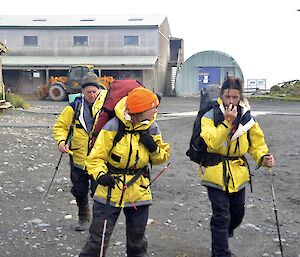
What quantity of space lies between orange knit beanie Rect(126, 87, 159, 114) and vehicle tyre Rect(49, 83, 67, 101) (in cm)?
3298

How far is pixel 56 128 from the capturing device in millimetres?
6238

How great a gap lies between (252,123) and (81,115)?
2174mm

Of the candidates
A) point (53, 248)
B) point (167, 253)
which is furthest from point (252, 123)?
point (53, 248)

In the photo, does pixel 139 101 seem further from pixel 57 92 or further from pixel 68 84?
pixel 57 92

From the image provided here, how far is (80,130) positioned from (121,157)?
191cm

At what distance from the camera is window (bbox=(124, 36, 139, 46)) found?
154 feet

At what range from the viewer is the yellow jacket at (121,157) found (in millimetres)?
4473

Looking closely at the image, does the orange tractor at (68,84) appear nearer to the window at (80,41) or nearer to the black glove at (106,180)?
the window at (80,41)

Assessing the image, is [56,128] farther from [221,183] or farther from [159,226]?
[221,183]

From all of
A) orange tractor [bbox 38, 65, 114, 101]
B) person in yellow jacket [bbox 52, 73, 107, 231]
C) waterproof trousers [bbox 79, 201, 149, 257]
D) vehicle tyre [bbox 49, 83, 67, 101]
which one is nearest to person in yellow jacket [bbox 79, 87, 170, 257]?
waterproof trousers [bbox 79, 201, 149, 257]

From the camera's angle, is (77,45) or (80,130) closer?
(80,130)

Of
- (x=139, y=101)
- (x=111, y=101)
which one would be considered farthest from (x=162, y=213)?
(x=139, y=101)

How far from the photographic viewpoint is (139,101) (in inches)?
173

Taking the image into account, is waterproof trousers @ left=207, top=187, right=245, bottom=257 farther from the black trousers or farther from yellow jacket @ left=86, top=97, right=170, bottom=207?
the black trousers
